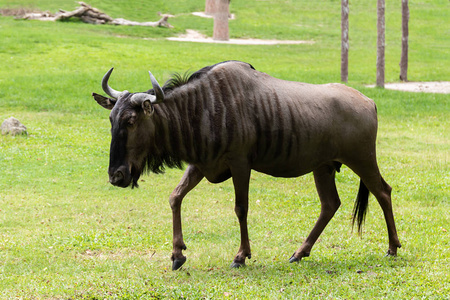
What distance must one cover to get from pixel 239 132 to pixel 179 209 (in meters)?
1.25

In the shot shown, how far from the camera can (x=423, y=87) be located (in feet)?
84.7

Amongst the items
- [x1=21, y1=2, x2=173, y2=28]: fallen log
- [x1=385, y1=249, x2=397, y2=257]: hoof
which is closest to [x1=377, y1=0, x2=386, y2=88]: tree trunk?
[x1=385, y1=249, x2=397, y2=257]: hoof

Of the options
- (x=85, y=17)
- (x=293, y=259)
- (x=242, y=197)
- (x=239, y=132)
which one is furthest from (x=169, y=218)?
(x=85, y=17)

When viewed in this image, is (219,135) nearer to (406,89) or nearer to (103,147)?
(103,147)

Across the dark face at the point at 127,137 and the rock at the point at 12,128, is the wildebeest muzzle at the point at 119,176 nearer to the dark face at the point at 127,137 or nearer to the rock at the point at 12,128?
the dark face at the point at 127,137

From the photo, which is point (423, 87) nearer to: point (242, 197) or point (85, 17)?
point (242, 197)

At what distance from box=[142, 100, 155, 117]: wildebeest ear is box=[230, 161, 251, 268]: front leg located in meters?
1.14

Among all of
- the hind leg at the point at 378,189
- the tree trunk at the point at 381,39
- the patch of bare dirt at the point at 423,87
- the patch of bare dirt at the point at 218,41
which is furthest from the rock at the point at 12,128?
the patch of bare dirt at the point at 218,41

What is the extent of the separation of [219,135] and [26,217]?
4.47m

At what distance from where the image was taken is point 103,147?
15.3 m

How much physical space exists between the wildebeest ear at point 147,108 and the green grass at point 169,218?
186 centimetres

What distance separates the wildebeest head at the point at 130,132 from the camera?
6.69 meters

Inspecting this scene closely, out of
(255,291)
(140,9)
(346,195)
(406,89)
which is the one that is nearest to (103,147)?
(346,195)

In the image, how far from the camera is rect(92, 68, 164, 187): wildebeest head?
6691 millimetres
